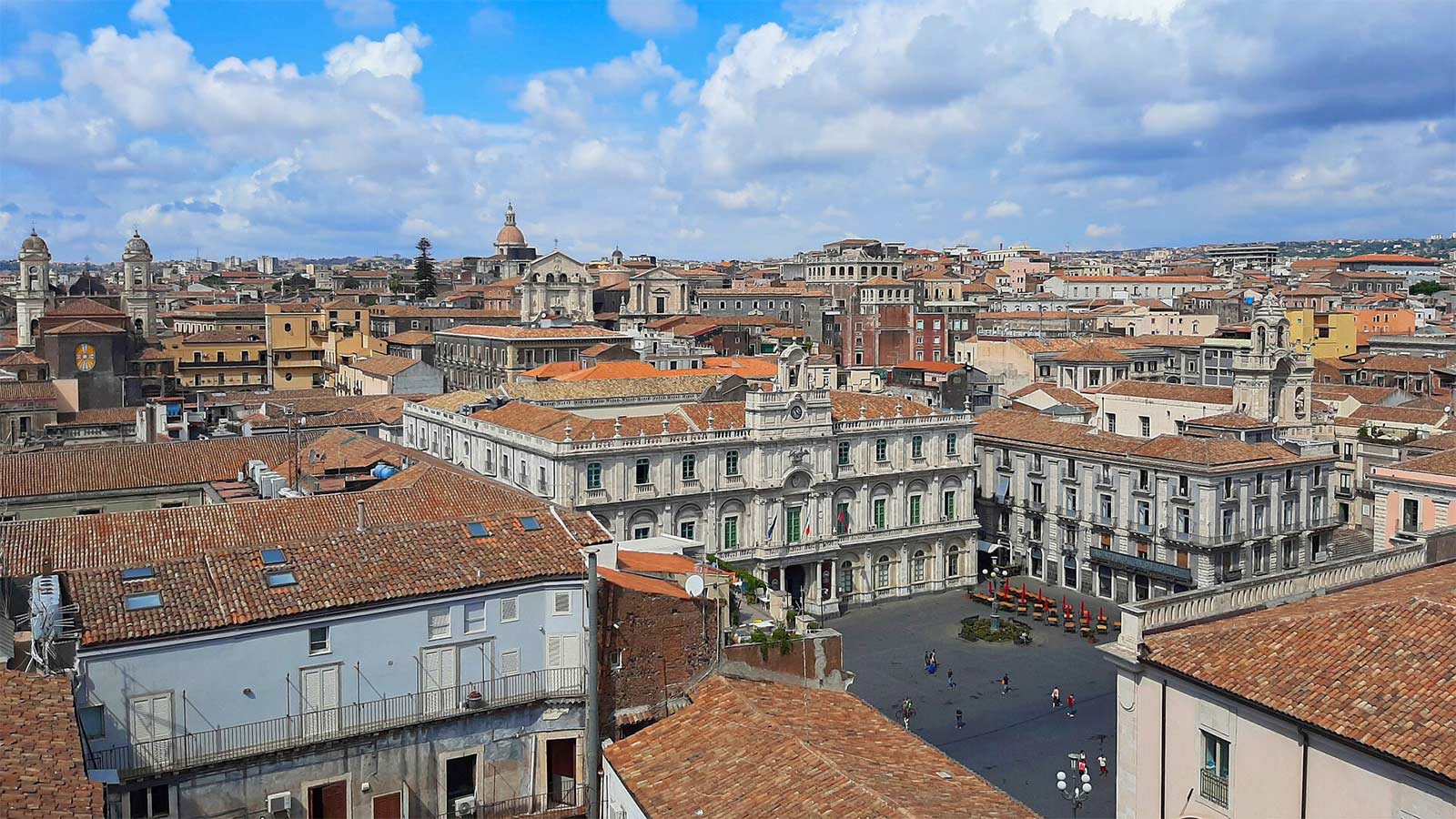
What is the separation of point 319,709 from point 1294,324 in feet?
303

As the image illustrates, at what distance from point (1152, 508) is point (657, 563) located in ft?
113

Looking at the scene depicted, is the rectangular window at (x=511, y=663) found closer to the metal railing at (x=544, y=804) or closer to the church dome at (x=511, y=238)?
the metal railing at (x=544, y=804)

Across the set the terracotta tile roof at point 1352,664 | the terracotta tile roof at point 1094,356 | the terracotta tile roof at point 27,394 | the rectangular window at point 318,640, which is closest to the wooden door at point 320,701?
the rectangular window at point 318,640

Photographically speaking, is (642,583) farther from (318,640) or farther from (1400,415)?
(1400,415)

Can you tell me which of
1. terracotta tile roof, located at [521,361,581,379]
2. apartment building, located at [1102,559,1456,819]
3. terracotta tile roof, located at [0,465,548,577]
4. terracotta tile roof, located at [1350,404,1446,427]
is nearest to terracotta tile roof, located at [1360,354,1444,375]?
terracotta tile roof, located at [1350,404,1446,427]

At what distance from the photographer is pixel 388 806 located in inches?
830

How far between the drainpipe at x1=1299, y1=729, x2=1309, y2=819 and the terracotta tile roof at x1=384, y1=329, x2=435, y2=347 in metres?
85.0

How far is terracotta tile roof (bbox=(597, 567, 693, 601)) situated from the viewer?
75.6 ft

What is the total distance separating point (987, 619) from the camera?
172 feet

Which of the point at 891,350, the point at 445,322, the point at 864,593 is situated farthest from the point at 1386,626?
the point at 445,322

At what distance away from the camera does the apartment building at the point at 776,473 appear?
50844mm

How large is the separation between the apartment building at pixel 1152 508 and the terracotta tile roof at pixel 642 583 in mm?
35524

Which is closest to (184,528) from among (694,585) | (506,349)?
(694,585)

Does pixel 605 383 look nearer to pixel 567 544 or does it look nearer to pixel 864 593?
pixel 864 593
